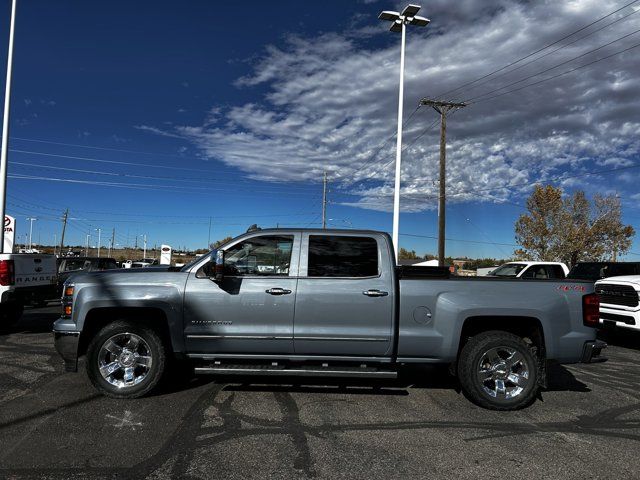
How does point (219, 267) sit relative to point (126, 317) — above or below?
above

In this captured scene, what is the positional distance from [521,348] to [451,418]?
112 cm

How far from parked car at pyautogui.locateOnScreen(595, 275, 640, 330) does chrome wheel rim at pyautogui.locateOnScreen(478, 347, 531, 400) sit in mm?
5002

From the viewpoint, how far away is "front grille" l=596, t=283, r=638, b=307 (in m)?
9.20

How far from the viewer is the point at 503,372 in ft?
17.2

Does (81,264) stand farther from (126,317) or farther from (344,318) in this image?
(344,318)

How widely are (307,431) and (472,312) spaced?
87.0 inches

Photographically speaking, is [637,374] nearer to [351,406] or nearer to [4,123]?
[351,406]

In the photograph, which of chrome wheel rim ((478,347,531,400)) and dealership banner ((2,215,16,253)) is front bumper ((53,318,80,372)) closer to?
chrome wheel rim ((478,347,531,400))

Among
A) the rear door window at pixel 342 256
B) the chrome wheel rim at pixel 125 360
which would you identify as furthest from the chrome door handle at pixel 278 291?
the chrome wheel rim at pixel 125 360

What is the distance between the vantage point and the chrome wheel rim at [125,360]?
17.3 ft

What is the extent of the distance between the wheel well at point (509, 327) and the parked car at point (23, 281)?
822 cm

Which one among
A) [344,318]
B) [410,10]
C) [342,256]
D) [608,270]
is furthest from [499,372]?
[410,10]

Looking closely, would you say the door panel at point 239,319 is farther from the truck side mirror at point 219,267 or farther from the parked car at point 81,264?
the parked car at point 81,264

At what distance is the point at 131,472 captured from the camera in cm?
351
